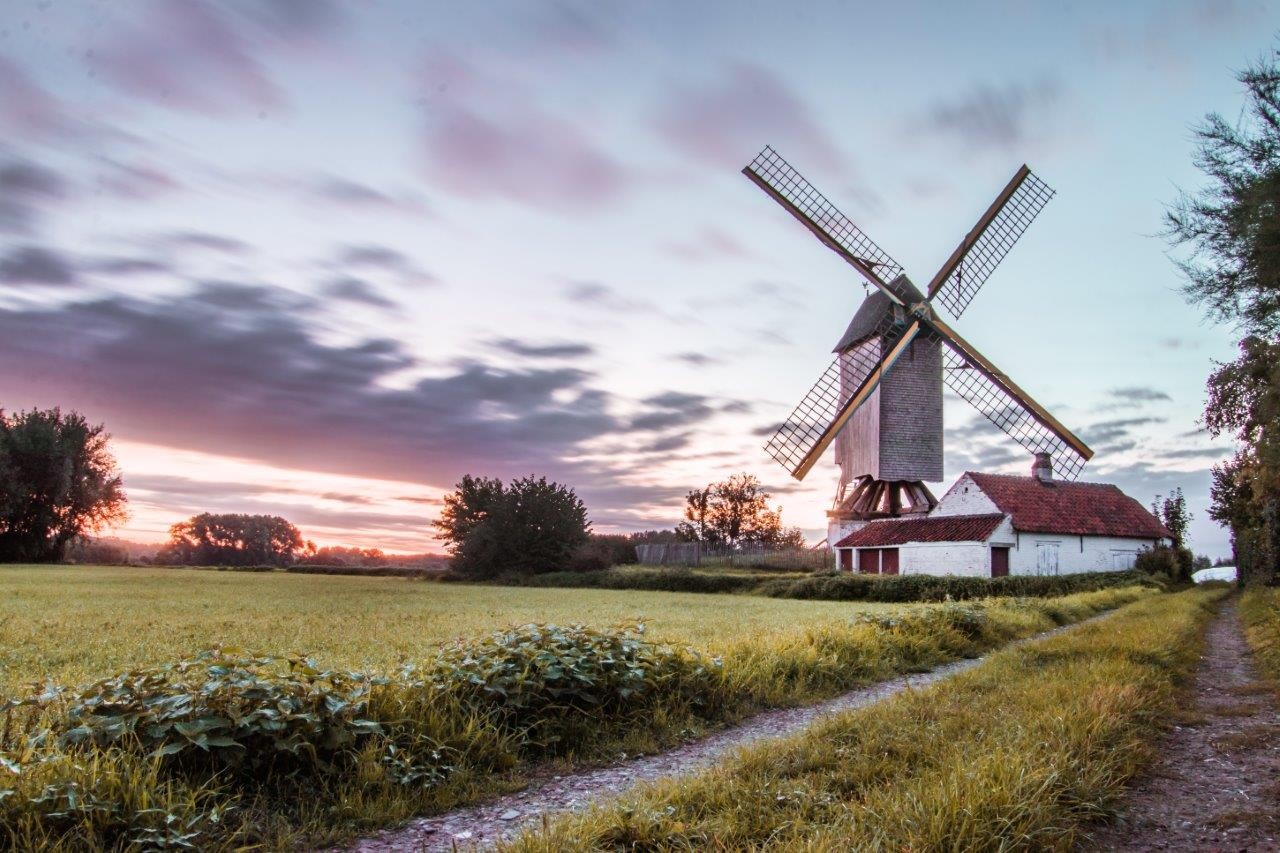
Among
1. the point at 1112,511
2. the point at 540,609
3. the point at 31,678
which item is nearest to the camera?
the point at 31,678

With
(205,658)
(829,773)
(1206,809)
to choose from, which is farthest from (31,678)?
(1206,809)

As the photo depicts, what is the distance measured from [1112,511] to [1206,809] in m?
39.2

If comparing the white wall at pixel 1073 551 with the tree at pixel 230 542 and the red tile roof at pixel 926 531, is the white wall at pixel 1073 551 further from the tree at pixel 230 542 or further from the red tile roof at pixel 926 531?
the tree at pixel 230 542

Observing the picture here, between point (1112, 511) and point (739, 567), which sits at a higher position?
point (1112, 511)

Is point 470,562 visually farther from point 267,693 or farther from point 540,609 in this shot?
point 267,693

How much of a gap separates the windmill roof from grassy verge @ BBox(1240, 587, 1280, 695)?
16.1 meters

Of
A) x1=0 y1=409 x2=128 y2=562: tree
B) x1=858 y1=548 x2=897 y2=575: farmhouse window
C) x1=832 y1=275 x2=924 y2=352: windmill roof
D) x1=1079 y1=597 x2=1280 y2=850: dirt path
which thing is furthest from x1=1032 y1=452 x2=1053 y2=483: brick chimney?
x1=0 y1=409 x2=128 y2=562: tree

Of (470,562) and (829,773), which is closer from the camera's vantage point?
(829,773)

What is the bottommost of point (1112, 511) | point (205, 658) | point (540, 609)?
point (540, 609)

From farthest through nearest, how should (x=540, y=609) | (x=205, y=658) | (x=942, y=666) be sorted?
(x=540, y=609) < (x=942, y=666) < (x=205, y=658)

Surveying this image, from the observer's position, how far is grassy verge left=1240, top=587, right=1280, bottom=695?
410 inches

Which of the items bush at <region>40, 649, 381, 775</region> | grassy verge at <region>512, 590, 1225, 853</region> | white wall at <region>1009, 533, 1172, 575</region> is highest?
white wall at <region>1009, 533, 1172, 575</region>

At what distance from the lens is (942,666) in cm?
1113

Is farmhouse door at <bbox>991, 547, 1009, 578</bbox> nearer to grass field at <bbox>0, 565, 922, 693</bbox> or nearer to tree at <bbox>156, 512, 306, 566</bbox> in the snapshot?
grass field at <bbox>0, 565, 922, 693</bbox>
